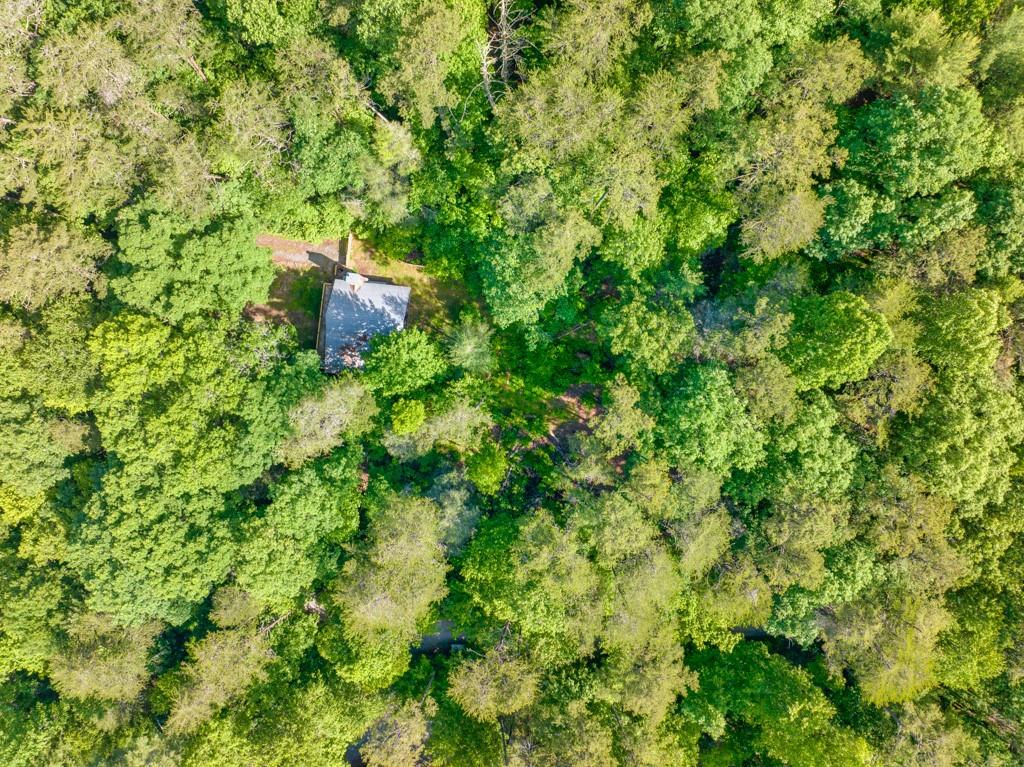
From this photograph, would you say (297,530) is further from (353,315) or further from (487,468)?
(353,315)

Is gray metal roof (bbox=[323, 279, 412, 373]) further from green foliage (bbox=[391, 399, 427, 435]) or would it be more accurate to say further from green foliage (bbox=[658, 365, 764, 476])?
green foliage (bbox=[658, 365, 764, 476])

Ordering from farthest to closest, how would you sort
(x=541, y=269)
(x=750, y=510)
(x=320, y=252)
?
1. (x=320, y=252)
2. (x=750, y=510)
3. (x=541, y=269)

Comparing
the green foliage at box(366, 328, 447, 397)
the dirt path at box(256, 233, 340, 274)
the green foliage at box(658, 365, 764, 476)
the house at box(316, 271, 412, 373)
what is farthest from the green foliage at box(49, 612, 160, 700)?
the green foliage at box(658, 365, 764, 476)

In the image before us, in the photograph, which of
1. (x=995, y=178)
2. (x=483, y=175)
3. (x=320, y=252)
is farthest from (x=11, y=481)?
(x=995, y=178)

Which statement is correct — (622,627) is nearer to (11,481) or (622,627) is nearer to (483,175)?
(483,175)

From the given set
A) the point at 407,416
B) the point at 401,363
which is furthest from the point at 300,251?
the point at 407,416

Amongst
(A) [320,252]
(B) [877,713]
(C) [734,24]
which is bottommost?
(B) [877,713]
